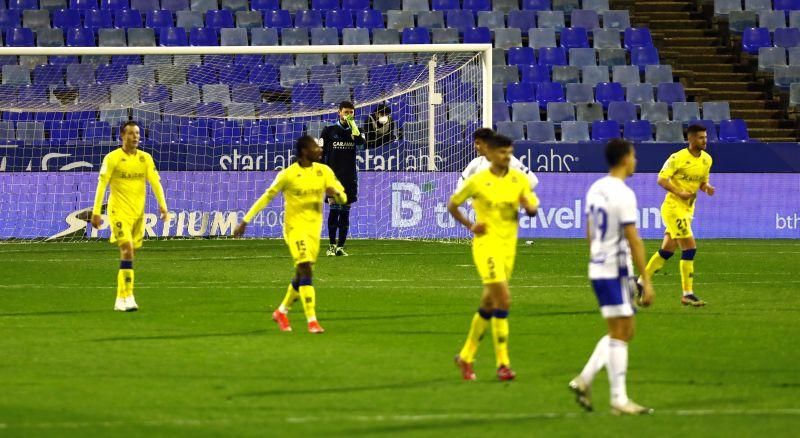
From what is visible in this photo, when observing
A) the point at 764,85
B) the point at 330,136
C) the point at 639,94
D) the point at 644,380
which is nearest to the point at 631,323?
the point at 644,380

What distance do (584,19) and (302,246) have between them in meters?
21.0

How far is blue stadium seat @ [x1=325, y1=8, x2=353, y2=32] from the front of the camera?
3094cm

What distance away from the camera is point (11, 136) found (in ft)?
88.3

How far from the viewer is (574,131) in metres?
29.1

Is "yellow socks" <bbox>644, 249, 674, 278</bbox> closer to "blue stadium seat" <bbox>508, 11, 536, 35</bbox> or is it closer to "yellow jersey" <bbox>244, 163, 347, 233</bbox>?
"yellow jersey" <bbox>244, 163, 347, 233</bbox>

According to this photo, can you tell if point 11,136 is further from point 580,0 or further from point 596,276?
point 596,276

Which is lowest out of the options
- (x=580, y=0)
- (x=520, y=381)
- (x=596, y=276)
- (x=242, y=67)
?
(x=520, y=381)

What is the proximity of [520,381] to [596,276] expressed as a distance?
1.52 m

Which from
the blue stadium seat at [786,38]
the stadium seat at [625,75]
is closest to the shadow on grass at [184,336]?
the stadium seat at [625,75]

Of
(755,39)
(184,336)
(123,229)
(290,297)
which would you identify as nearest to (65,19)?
(755,39)

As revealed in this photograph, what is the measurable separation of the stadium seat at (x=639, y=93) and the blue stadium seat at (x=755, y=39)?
320 cm

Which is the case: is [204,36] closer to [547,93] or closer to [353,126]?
[547,93]

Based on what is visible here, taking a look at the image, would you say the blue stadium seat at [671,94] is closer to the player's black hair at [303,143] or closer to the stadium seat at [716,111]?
the stadium seat at [716,111]

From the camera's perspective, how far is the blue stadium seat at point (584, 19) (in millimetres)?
32250
